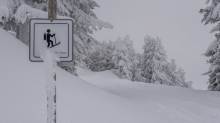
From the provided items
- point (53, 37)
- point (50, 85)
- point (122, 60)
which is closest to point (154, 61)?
point (122, 60)

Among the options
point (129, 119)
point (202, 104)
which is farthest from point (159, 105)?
point (129, 119)

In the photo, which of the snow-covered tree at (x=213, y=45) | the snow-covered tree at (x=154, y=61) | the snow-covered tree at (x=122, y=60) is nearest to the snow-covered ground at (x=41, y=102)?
the snow-covered tree at (x=213, y=45)

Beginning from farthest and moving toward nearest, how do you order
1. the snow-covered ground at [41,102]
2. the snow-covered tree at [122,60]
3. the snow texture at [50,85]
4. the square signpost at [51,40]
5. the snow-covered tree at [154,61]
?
the snow-covered tree at [122,60] < the snow-covered tree at [154,61] < the snow-covered ground at [41,102] < the square signpost at [51,40] < the snow texture at [50,85]

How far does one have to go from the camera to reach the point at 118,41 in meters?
37.6

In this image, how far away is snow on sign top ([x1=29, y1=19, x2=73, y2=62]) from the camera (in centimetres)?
207

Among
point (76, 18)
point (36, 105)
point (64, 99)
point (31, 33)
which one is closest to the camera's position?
point (31, 33)

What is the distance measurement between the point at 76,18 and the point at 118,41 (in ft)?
92.1

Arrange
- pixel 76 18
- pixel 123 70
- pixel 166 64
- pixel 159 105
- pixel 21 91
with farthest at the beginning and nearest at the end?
1. pixel 123 70
2. pixel 166 64
3. pixel 76 18
4. pixel 159 105
5. pixel 21 91

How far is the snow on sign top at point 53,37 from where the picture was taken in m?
2.07

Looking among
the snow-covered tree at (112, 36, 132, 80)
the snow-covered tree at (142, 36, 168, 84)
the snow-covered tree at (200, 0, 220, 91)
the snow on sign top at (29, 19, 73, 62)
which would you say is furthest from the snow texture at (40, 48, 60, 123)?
the snow-covered tree at (112, 36, 132, 80)

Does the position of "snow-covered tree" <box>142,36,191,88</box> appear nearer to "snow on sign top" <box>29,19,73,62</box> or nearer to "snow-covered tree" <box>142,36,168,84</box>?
"snow-covered tree" <box>142,36,168,84</box>

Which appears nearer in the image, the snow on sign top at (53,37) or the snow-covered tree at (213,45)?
the snow on sign top at (53,37)

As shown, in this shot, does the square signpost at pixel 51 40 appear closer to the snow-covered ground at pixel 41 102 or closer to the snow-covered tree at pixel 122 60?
the snow-covered ground at pixel 41 102

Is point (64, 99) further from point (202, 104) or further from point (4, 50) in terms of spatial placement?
point (202, 104)
